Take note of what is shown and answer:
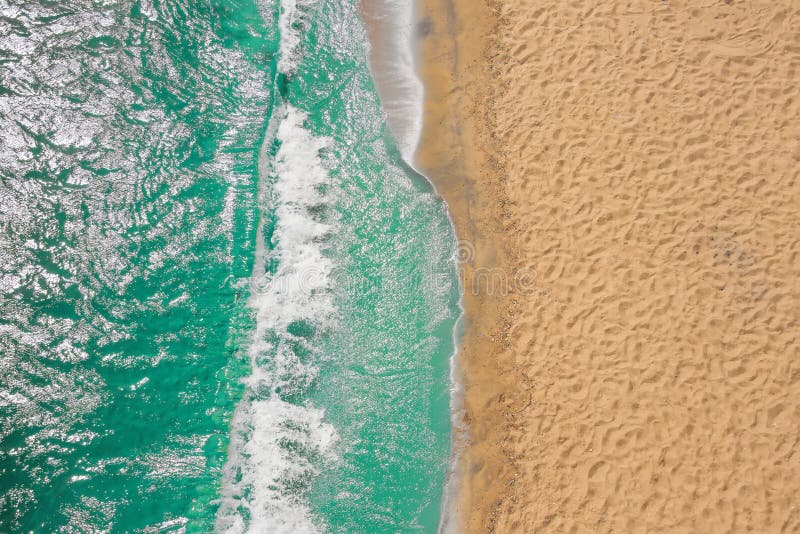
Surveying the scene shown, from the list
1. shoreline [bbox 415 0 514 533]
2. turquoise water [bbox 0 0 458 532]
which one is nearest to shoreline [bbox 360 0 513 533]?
shoreline [bbox 415 0 514 533]

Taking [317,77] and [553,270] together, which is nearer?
[553,270]

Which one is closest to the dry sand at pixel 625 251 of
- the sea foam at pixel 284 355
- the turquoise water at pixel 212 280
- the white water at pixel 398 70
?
the white water at pixel 398 70

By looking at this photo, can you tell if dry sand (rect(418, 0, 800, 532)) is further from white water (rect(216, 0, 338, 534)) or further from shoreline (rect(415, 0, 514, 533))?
white water (rect(216, 0, 338, 534))

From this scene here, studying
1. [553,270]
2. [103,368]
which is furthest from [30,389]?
[553,270]

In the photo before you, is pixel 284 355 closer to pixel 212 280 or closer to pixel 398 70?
pixel 212 280

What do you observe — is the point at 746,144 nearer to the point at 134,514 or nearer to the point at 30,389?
the point at 134,514

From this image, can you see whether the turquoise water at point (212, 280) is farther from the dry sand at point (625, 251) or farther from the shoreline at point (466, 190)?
the dry sand at point (625, 251)
